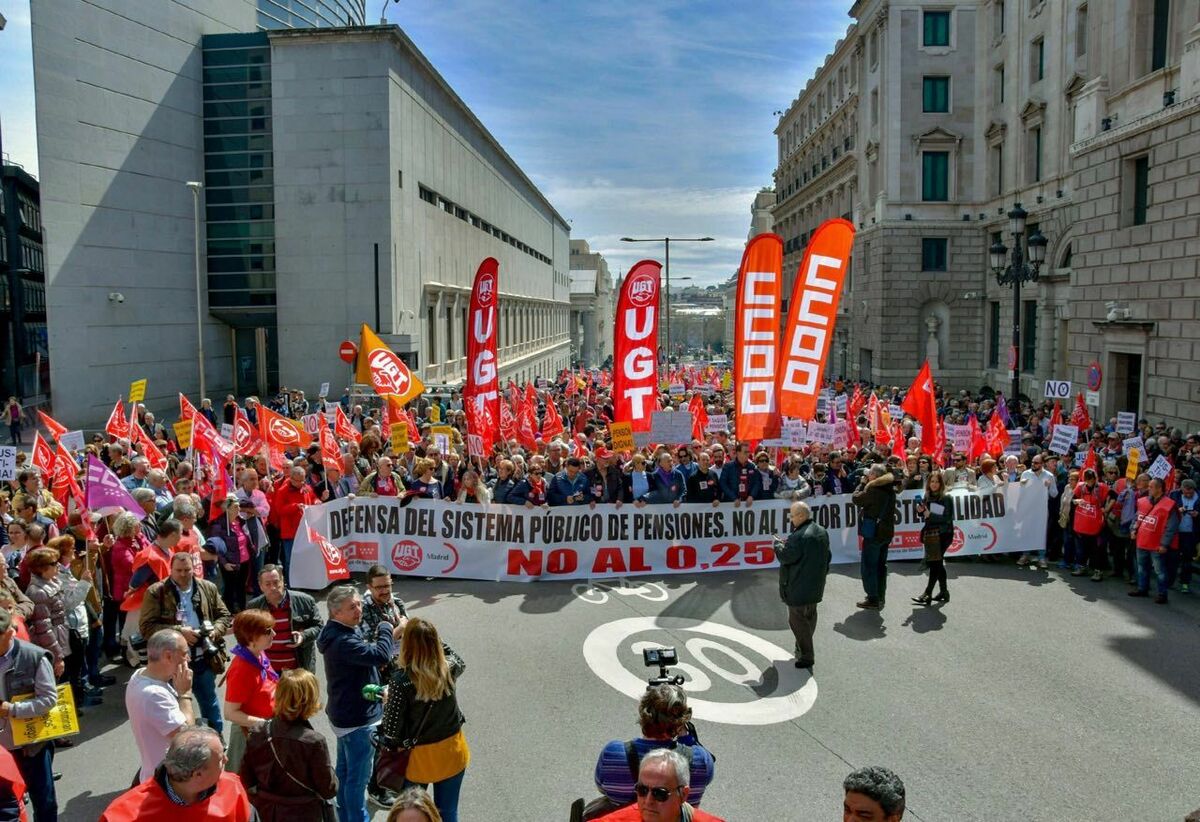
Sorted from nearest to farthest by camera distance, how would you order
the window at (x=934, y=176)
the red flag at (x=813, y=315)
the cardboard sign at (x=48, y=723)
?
the cardboard sign at (x=48, y=723), the red flag at (x=813, y=315), the window at (x=934, y=176)

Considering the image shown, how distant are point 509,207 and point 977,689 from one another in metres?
62.6

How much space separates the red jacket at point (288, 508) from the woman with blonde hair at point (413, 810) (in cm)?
827

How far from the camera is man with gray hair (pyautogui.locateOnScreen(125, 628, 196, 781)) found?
16.0ft

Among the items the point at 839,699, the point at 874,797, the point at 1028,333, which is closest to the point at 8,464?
the point at 839,699

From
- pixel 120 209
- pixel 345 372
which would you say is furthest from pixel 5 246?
pixel 345 372

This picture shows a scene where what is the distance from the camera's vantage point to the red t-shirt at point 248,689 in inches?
209

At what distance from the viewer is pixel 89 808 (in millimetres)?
6117

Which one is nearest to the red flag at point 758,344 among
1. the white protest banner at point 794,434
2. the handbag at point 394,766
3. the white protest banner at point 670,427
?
the white protest banner at point 670,427

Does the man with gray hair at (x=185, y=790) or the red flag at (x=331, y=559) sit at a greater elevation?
the man with gray hair at (x=185, y=790)

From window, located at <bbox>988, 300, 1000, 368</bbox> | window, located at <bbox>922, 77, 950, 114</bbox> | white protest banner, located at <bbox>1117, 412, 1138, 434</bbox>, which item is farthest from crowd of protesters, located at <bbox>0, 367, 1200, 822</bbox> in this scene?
window, located at <bbox>922, 77, 950, 114</bbox>

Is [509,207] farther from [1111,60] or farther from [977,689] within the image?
[977,689]

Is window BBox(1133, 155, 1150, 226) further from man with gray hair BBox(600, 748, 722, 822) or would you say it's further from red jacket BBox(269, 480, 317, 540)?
man with gray hair BBox(600, 748, 722, 822)

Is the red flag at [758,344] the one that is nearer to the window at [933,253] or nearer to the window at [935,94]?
the window at [933,253]

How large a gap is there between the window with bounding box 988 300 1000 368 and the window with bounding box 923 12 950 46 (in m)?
11.3
